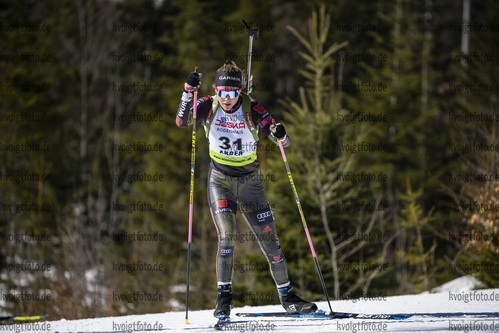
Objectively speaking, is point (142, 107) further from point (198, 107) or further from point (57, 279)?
point (198, 107)

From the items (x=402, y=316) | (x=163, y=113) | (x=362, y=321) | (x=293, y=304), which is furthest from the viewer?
(x=163, y=113)

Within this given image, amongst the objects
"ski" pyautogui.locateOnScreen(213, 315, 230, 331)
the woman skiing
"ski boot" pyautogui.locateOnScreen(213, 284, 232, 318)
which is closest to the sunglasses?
the woman skiing

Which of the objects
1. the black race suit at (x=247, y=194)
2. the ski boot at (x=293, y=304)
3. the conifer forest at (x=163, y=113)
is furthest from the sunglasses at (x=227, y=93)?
the conifer forest at (x=163, y=113)

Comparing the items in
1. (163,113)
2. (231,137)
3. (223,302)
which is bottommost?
(223,302)

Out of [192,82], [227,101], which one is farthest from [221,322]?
[192,82]

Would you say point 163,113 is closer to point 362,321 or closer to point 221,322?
point 221,322

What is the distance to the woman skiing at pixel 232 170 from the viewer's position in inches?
194

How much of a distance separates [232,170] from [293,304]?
148 centimetres

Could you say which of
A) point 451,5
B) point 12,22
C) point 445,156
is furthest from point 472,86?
point 12,22

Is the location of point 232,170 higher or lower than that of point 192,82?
lower

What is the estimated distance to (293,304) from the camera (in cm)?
502

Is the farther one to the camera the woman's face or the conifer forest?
the conifer forest

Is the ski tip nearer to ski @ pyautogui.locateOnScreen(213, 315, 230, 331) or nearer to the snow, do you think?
the snow

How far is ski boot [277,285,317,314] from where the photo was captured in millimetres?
4949
